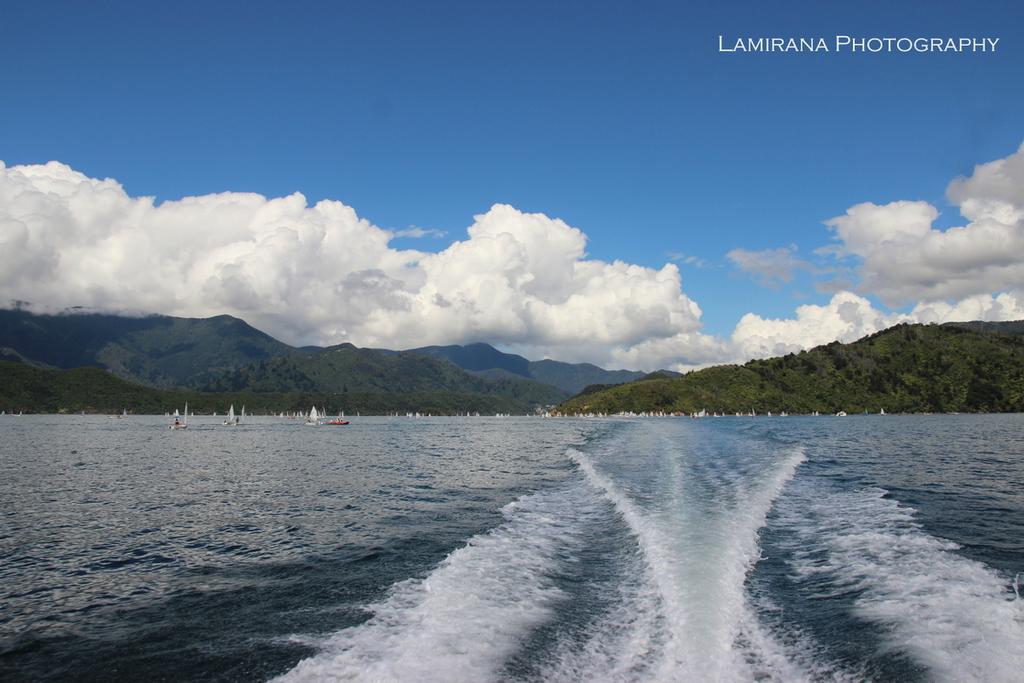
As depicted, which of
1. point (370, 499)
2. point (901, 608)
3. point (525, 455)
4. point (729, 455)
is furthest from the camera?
point (525, 455)

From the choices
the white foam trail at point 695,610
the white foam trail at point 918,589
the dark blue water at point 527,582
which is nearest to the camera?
the white foam trail at point 695,610

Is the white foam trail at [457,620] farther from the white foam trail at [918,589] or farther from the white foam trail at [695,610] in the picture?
the white foam trail at [918,589]

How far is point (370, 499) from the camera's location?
144 feet

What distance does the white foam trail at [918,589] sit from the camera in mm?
14414

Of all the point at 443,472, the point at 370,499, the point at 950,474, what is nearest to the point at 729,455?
the point at 950,474

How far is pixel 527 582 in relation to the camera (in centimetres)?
2197

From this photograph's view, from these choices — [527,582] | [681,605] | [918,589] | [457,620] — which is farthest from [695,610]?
[918,589]

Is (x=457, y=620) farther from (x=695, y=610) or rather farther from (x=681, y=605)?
(x=695, y=610)

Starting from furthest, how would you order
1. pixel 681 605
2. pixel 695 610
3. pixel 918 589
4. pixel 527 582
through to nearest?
pixel 527 582
pixel 918 589
pixel 681 605
pixel 695 610

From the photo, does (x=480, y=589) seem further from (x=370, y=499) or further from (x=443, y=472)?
(x=443, y=472)

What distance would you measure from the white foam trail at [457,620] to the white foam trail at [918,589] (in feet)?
31.9

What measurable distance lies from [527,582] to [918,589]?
1276 cm

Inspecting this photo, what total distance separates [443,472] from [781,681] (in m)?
50.1

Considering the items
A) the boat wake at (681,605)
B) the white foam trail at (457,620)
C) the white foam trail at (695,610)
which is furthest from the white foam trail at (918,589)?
the white foam trail at (457,620)
